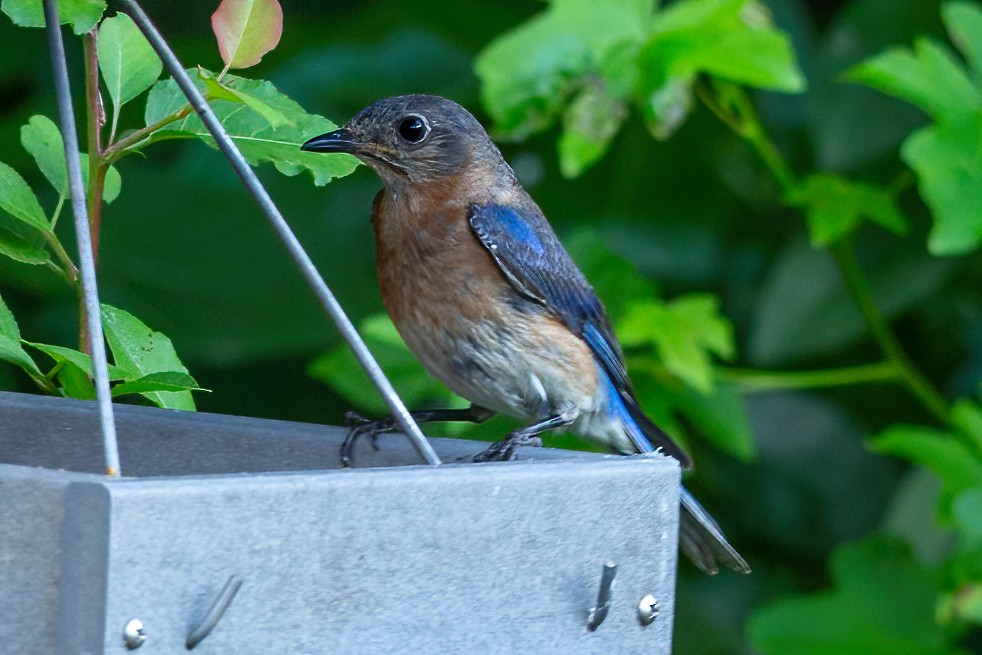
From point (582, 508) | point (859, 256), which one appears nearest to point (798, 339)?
point (859, 256)

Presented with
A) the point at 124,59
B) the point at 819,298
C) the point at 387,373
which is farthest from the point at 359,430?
the point at 819,298

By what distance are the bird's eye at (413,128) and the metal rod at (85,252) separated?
1.05m

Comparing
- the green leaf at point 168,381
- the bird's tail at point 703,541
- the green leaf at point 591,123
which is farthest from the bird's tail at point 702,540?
the green leaf at point 168,381

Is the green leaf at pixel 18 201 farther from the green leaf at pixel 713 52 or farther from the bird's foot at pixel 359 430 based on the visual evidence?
the green leaf at pixel 713 52

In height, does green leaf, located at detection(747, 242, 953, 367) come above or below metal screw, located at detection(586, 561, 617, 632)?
above

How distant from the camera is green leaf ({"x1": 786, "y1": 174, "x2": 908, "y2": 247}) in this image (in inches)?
117

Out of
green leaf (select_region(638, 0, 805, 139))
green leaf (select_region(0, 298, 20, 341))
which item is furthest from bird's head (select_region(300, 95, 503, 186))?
green leaf (select_region(0, 298, 20, 341))

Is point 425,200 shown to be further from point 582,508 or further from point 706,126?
point 706,126

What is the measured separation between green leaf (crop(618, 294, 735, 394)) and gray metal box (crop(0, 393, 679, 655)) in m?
1.26

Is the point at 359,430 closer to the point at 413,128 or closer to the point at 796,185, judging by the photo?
the point at 413,128

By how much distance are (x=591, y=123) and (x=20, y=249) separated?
1.52 m

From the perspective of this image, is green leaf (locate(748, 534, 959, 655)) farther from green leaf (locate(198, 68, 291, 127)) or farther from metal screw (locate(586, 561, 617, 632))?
green leaf (locate(198, 68, 291, 127))

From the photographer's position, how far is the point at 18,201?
Result: 147cm

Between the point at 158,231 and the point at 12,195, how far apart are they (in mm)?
2321
